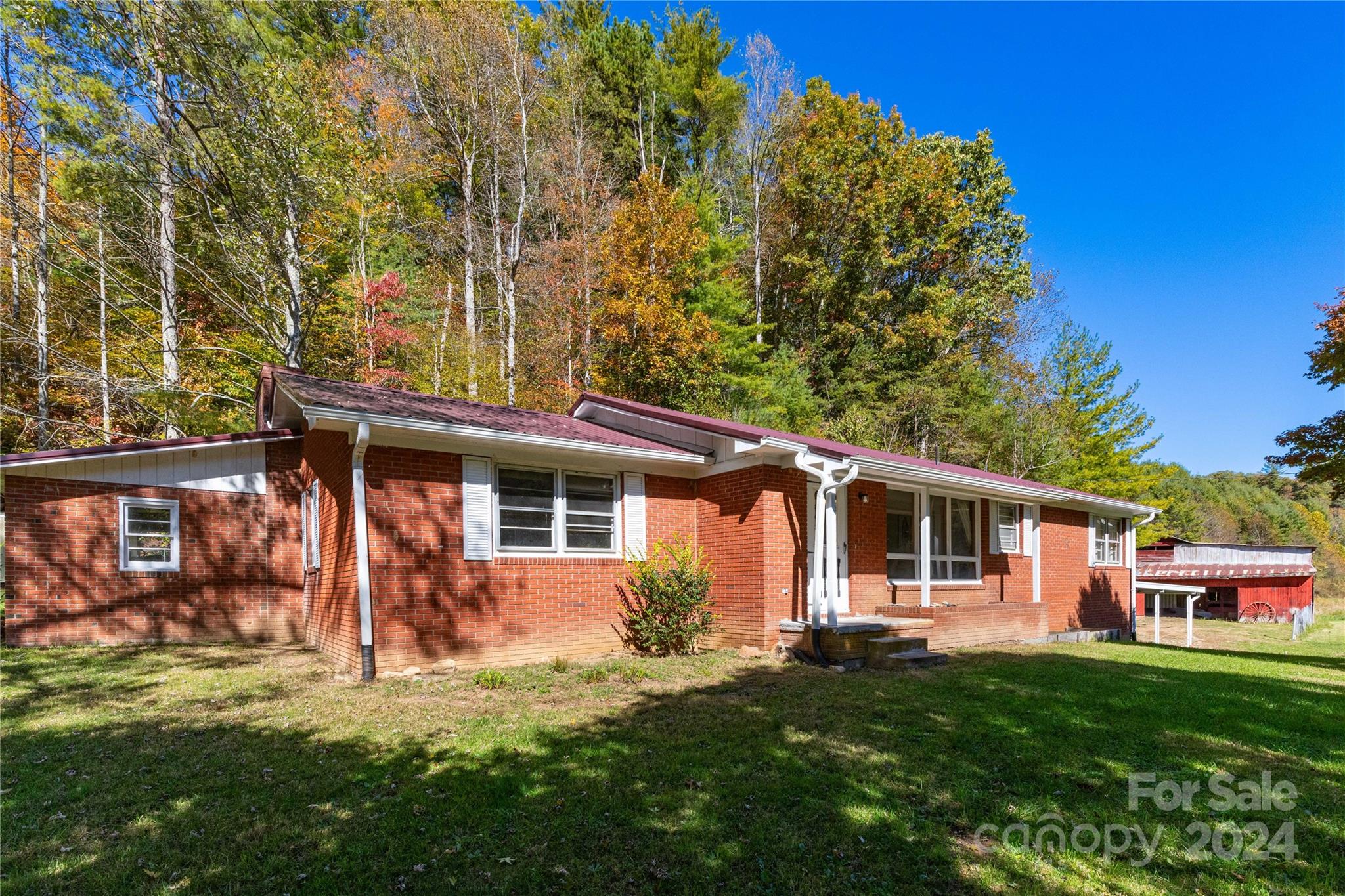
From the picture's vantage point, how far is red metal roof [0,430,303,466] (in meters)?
9.11

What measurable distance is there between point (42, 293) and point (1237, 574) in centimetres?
3943

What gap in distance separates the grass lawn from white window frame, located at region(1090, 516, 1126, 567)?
9.07 m

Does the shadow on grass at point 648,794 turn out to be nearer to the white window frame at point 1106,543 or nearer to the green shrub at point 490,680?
the green shrub at point 490,680

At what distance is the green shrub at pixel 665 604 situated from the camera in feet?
32.2

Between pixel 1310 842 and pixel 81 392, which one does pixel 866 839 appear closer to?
pixel 1310 842

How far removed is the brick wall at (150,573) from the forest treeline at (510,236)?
6239mm

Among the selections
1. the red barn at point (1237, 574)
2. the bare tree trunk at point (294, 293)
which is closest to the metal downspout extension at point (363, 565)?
the bare tree trunk at point (294, 293)

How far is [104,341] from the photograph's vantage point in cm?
1612

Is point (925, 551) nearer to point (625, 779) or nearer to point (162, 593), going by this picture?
point (625, 779)

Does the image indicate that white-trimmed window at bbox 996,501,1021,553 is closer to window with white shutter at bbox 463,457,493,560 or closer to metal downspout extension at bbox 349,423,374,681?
window with white shutter at bbox 463,457,493,560

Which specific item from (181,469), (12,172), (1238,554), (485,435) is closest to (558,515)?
(485,435)

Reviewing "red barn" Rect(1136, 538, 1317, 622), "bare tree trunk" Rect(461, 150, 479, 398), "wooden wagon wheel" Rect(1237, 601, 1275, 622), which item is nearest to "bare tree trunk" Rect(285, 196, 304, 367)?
"bare tree trunk" Rect(461, 150, 479, 398)

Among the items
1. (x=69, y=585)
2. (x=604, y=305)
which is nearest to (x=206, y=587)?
(x=69, y=585)

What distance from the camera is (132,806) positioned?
13.2 feet
